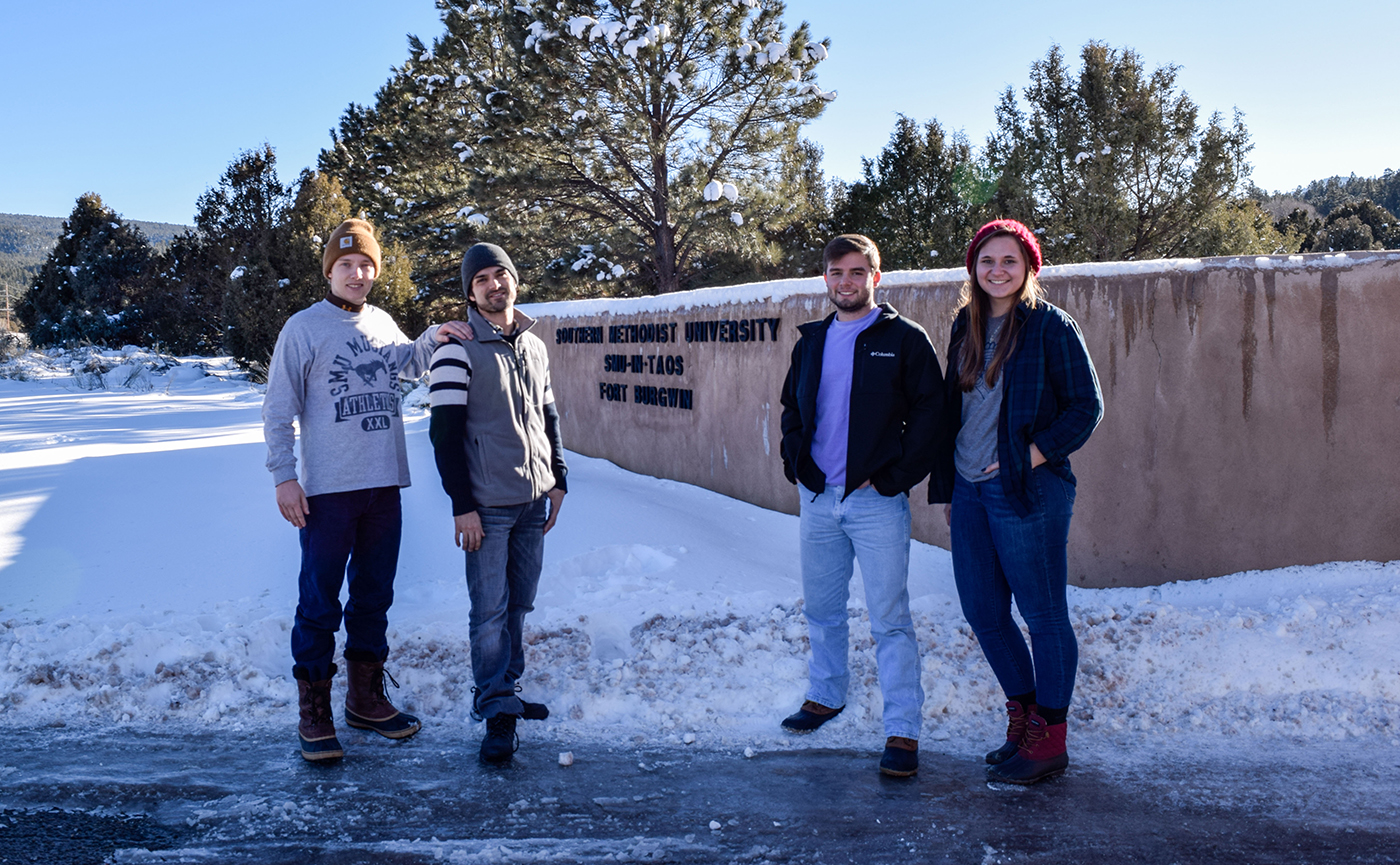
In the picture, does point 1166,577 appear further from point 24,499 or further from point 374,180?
point 374,180

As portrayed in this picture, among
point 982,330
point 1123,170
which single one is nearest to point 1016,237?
point 982,330

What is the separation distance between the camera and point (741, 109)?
17859mm

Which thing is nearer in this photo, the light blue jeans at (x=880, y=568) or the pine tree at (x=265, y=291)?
the light blue jeans at (x=880, y=568)

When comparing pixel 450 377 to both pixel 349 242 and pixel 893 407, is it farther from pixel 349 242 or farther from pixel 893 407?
pixel 893 407

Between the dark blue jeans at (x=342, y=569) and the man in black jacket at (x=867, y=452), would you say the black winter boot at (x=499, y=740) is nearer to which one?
the dark blue jeans at (x=342, y=569)

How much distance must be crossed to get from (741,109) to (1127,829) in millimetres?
16808

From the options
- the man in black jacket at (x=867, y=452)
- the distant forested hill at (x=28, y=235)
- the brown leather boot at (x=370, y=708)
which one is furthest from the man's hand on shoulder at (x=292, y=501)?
the distant forested hill at (x=28, y=235)

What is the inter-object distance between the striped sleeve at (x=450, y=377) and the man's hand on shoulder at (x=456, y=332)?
1.6 inches

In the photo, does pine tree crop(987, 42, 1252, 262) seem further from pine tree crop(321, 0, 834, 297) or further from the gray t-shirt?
the gray t-shirt

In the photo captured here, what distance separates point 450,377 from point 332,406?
0.49m

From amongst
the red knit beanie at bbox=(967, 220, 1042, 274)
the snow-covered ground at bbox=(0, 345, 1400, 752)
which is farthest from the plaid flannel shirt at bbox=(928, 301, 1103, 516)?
the snow-covered ground at bbox=(0, 345, 1400, 752)

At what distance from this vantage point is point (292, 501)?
10.6ft

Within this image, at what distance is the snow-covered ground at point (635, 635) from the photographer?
3.66m

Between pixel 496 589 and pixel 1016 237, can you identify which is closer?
pixel 1016 237
